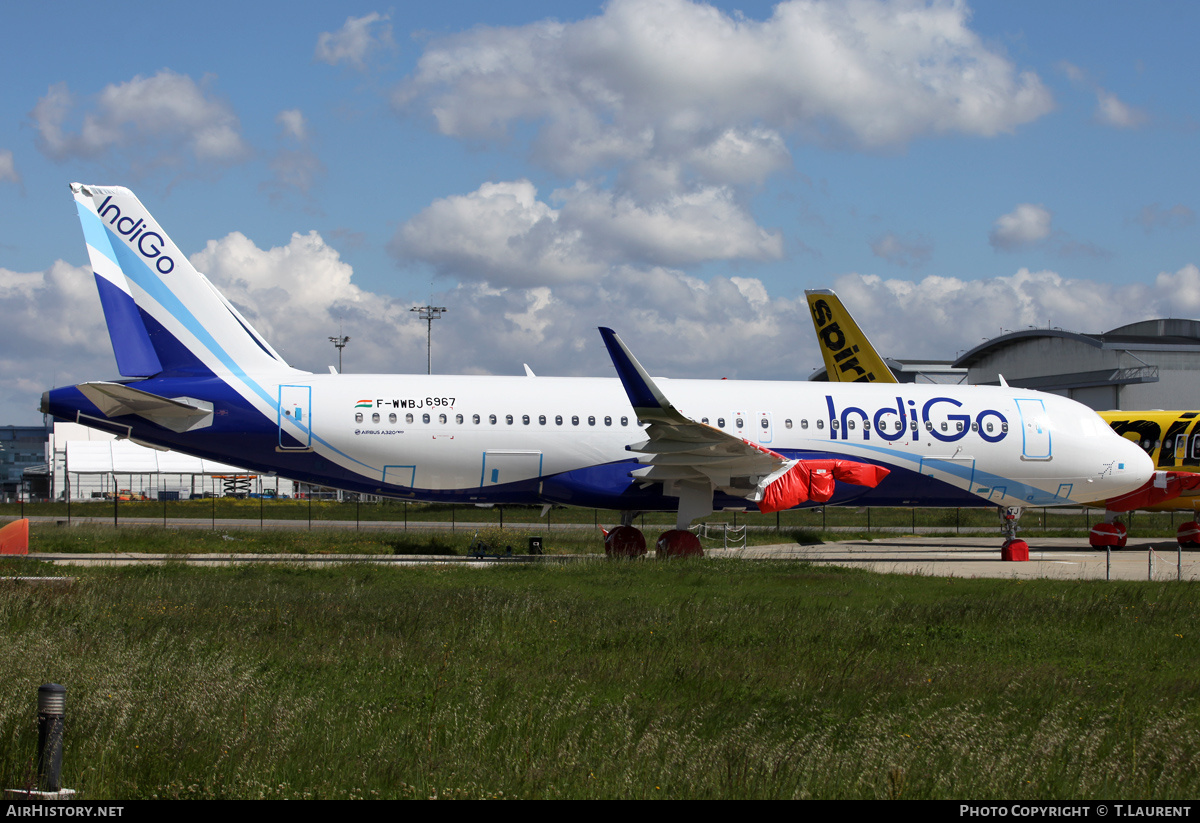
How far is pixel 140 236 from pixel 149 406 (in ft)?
11.8

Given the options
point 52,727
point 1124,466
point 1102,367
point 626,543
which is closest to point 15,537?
point 626,543

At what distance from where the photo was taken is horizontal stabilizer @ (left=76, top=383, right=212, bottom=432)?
766 inches

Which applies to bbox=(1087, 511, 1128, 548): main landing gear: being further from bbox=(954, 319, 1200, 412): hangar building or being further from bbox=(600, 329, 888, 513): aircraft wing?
bbox=(954, 319, 1200, 412): hangar building

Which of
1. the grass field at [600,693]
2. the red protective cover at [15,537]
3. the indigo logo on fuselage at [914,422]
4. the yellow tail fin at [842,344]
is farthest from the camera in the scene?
the yellow tail fin at [842,344]

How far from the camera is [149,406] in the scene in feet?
64.7

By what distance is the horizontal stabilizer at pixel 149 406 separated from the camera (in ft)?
63.8

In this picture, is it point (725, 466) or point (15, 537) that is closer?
point (725, 466)

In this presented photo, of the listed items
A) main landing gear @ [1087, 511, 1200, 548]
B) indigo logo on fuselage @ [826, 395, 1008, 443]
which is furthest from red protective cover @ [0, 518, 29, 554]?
main landing gear @ [1087, 511, 1200, 548]

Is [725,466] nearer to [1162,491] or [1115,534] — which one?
[1162,491]

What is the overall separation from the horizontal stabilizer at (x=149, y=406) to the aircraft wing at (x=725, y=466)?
864cm

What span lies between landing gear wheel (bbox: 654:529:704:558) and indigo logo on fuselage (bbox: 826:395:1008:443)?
12.8ft

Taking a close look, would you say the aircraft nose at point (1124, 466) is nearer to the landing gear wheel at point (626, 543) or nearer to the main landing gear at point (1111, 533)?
the main landing gear at point (1111, 533)

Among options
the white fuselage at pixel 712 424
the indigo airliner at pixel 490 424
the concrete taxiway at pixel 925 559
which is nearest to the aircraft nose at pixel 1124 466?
the white fuselage at pixel 712 424
